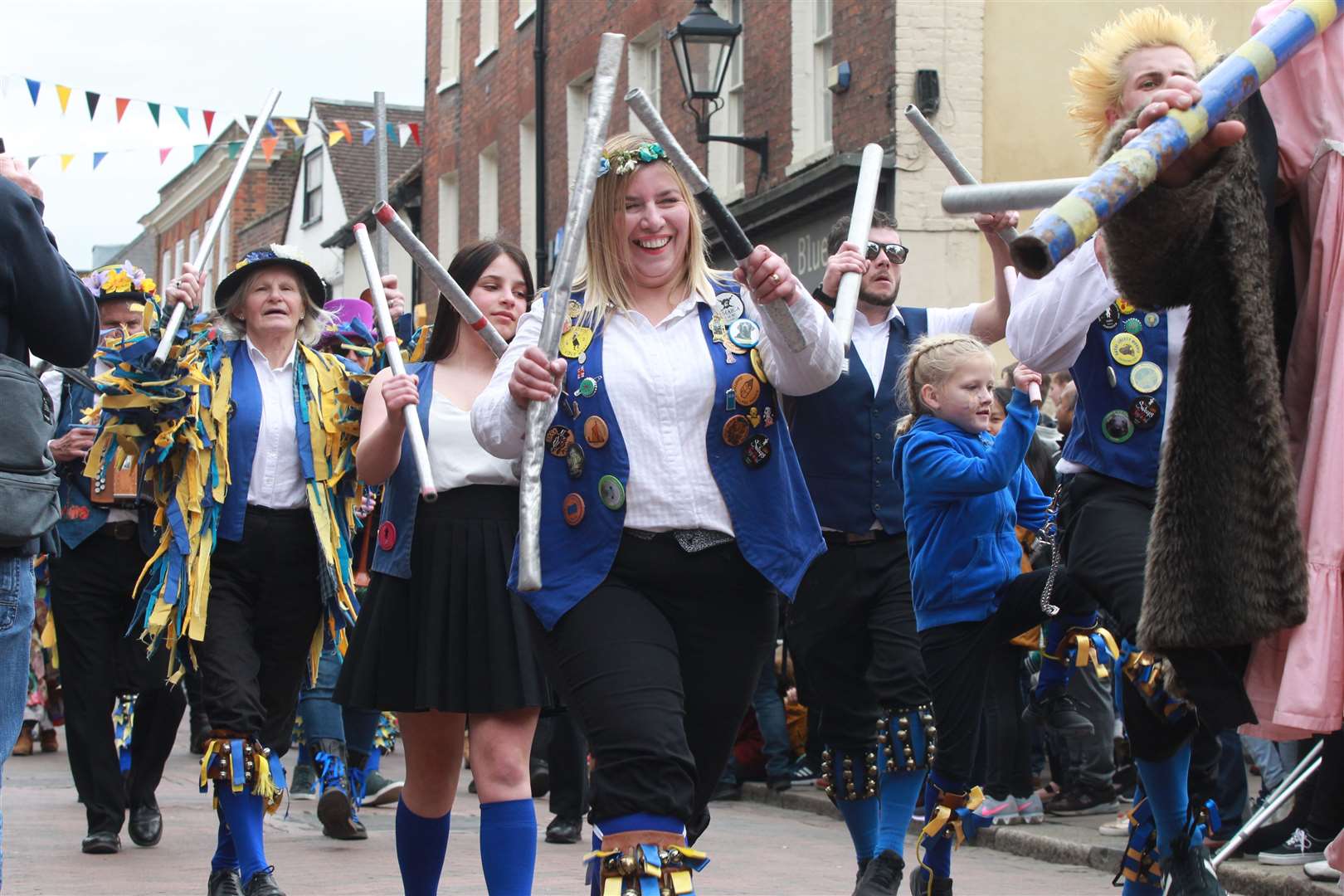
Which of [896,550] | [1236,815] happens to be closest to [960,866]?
[1236,815]

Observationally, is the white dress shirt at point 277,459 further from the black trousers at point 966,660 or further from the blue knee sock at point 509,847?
the black trousers at point 966,660

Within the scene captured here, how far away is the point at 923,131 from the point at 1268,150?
2.03 meters

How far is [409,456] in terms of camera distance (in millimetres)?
5402

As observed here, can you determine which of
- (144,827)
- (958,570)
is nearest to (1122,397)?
(958,570)

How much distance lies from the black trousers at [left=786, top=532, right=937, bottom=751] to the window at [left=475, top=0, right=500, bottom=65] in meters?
20.7

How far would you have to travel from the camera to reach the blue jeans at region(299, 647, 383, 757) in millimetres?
7949

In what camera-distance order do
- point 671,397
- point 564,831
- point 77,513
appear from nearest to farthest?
point 671,397
point 77,513
point 564,831

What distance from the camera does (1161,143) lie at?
2547 millimetres

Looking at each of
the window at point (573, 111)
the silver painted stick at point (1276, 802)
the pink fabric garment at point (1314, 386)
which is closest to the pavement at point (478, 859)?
the silver painted stick at point (1276, 802)

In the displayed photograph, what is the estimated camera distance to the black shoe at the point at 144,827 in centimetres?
772

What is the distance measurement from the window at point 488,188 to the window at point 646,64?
206 inches

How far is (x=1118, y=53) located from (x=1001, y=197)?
8.17ft

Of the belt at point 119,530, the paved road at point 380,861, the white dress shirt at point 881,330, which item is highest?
the white dress shirt at point 881,330

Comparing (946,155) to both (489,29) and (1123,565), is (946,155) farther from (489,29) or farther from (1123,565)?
(489,29)
